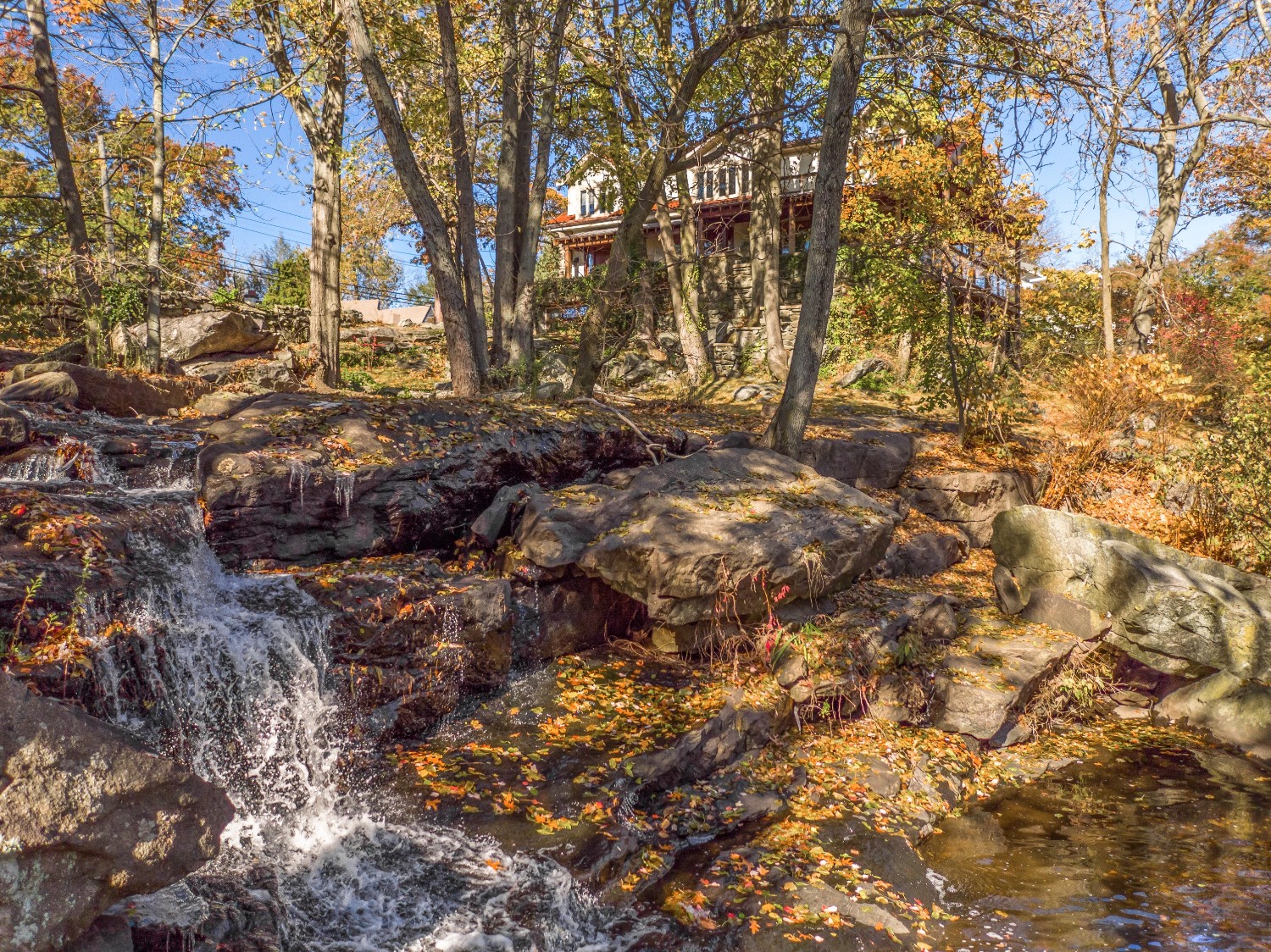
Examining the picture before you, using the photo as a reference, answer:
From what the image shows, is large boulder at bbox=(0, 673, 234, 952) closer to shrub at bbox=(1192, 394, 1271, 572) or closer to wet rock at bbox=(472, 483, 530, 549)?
wet rock at bbox=(472, 483, 530, 549)

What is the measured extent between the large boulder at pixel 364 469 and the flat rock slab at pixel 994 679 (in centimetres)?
486

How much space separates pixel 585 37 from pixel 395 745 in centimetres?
1215

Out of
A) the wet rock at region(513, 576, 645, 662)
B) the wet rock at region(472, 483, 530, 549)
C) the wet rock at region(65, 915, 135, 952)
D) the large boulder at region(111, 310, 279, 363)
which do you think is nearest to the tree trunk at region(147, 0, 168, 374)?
the large boulder at region(111, 310, 279, 363)

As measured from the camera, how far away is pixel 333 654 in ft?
19.4

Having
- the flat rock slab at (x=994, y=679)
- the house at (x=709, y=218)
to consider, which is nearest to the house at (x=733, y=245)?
the house at (x=709, y=218)

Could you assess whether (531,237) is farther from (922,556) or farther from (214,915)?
(214,915)

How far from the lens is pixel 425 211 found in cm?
1002

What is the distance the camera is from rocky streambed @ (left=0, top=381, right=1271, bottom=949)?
4.51m

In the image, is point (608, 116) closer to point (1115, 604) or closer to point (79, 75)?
point (1115, 604)

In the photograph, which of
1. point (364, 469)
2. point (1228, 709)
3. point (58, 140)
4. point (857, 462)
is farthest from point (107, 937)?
point (58, 140)

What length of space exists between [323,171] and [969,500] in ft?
43.8

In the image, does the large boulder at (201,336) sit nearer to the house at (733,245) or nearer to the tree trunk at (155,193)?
the tree trunk at (155,193)

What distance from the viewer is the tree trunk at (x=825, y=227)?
28.7ft

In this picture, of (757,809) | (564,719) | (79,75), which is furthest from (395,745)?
(79,75)
